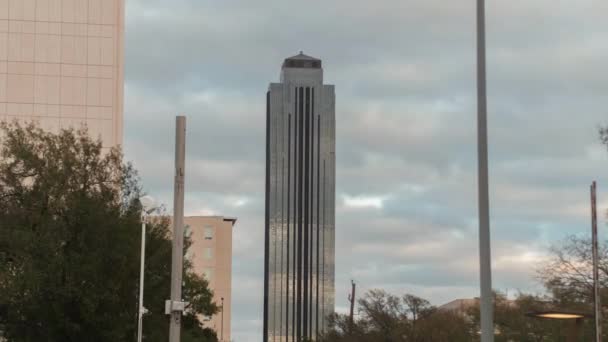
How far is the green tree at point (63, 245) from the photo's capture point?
39.4 meters

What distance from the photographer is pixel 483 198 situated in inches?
673

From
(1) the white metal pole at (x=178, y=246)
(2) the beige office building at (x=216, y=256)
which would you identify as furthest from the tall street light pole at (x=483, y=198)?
(2) the beige office building at (x=216, y=256)

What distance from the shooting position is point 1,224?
39.5m

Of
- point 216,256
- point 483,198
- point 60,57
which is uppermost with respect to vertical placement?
point 60,57

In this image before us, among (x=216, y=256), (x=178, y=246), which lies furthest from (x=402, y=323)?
(x=216, y=256)

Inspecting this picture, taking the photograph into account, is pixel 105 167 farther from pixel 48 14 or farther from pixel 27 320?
pixel 48 14

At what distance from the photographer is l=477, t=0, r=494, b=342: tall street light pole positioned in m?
16.5

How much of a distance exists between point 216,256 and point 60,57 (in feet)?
286

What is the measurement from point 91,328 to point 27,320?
7.35 ft

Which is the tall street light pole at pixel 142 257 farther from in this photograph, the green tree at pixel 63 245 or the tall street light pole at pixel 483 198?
the tall street light pole at pixel 483 198

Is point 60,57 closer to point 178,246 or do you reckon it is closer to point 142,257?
point 142,257

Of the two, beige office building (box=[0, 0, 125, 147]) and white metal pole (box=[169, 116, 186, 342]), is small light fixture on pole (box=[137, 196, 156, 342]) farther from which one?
beige office building (box=[0, 0, 125, 147])

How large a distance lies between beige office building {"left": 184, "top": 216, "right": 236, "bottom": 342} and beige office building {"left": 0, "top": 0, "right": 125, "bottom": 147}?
83.0 m

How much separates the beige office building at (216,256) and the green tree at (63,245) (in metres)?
135
